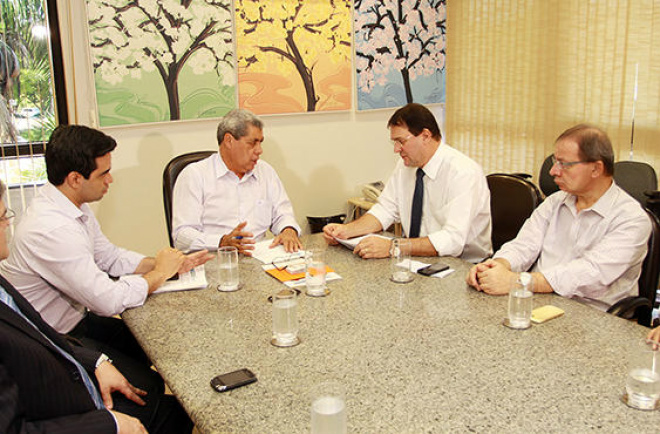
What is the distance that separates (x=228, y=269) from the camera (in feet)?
7.06

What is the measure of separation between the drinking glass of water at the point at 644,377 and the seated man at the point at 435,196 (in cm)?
119

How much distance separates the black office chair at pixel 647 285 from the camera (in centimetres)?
207

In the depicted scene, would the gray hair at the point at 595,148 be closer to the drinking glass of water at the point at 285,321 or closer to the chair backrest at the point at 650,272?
the chair backrest at the point at 650,272

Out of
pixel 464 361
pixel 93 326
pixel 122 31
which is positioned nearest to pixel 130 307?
pixel 93 326

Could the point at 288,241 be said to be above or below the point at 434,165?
below

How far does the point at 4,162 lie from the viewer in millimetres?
3574

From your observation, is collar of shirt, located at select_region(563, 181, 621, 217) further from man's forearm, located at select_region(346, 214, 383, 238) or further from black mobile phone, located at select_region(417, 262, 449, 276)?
man's forearm, located at select_region(346, 214, 383, 238)

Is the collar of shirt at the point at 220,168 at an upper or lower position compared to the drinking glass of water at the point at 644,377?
upper

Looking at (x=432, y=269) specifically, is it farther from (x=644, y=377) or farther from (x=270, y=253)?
(x=644, y=377)

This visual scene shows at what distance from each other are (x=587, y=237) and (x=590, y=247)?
39 millimetres

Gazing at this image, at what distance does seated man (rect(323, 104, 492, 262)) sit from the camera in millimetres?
2631

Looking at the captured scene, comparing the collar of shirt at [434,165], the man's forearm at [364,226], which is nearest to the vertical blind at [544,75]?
the collar of shirt at [434,165]

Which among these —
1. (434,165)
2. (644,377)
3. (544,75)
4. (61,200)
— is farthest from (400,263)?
(544,75)

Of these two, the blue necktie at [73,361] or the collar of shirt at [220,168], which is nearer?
the blue necktie at [73,361]
